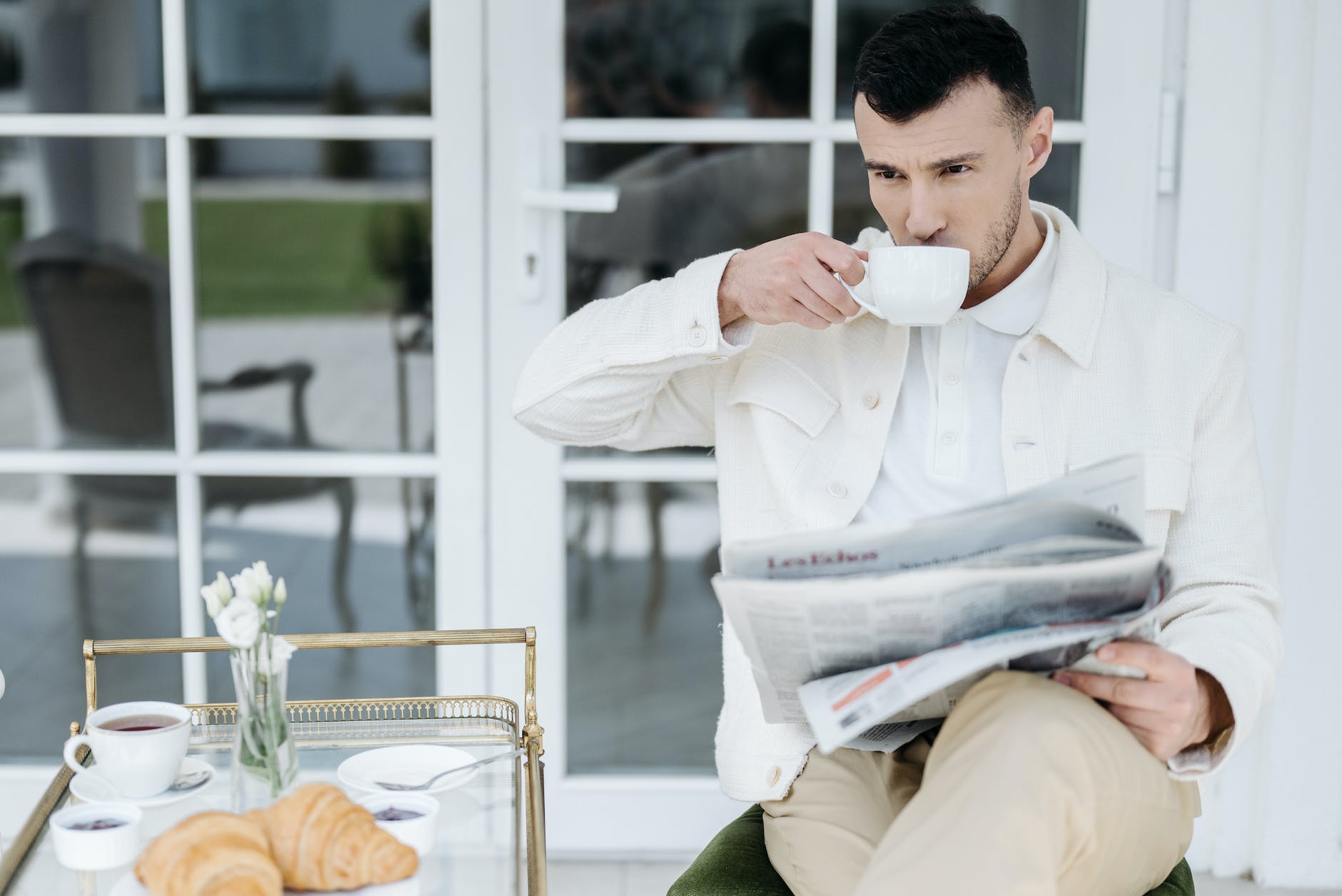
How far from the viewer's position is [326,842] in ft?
3.26

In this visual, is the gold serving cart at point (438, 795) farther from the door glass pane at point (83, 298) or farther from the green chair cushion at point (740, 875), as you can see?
the door glass pane at point (83, 298)

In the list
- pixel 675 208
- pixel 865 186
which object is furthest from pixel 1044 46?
pixel 675 208

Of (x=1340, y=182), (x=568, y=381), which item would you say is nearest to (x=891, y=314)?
(x=568, y=381)

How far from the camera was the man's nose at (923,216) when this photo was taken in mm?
1372

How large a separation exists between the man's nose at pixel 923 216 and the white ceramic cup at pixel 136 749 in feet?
2.80

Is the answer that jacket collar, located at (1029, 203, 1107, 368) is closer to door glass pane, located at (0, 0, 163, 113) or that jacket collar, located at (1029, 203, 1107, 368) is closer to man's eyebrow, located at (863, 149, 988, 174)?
man's eyebrow, located at (863, 149, 988, 174)

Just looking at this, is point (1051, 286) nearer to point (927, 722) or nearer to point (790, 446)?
point (790, 446)

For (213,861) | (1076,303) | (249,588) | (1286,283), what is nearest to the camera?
(213,861)

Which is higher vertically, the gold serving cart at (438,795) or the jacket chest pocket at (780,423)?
the jacket chest pocket at (780,423)

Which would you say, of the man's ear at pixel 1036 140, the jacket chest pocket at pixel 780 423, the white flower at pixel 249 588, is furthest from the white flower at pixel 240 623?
the man's ear at pixel 1036 140

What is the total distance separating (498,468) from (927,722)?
894mm

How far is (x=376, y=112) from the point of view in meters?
1.99

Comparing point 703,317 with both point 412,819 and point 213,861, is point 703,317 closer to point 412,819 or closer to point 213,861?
point 412,819

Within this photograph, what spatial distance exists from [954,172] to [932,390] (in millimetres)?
230
